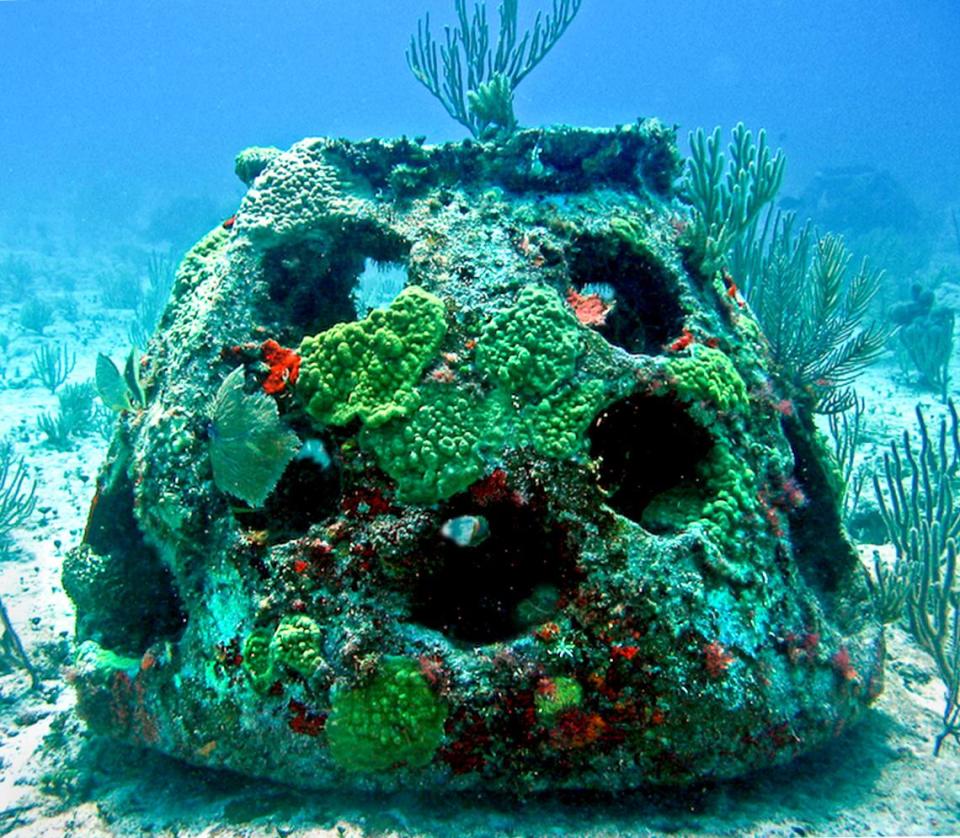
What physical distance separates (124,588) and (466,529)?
9.82ft

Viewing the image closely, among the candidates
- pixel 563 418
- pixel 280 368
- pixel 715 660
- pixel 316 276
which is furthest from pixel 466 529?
pixel 316 276

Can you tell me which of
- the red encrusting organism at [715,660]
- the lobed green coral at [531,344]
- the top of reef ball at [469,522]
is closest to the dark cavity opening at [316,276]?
the top of reef ball at [469,522]

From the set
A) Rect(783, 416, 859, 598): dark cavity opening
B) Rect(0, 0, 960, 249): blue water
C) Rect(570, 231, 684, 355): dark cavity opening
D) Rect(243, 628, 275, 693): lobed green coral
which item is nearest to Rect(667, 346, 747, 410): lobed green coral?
Rect(570, 231, 684, 355): dark cavity opening

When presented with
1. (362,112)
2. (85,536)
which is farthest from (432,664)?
(362,112)

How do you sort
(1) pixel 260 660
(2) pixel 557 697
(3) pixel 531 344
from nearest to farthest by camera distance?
(2) pixel 557 697 → (1) pixel 260 660 → (3) pixel 531 344

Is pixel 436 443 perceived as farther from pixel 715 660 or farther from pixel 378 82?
pixel 378 82

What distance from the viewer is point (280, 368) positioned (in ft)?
12.6

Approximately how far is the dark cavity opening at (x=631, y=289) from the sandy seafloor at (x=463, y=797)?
112 inches

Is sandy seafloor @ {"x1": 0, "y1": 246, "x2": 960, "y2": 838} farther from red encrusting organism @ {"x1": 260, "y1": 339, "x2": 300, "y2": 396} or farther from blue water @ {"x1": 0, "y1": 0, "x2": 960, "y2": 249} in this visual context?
blue water @ {"x1": 0, "y1": 0, "x2": 960, "y2": 249}

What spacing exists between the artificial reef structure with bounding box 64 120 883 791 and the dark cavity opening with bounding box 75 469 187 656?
3 centimetres

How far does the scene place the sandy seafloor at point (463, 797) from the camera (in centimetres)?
316

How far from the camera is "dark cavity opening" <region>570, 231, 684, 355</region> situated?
4.46 m

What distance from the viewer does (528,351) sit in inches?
139

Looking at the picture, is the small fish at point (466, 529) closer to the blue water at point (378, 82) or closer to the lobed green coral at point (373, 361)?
the lobed green coral at point (373, 361)
